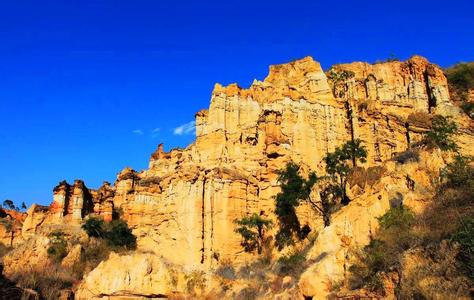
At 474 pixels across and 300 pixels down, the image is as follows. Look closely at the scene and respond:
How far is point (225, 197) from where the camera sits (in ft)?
137

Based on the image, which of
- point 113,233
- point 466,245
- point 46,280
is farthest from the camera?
point 113,233

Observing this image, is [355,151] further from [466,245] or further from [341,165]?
[466,245]

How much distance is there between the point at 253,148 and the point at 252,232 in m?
7.90

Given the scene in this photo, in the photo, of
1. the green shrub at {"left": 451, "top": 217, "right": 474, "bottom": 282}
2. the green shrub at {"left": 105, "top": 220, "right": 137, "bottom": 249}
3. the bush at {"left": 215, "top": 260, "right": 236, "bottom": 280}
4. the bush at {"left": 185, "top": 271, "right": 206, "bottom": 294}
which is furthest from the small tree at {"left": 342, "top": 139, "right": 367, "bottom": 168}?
the green shrub at {"left": 451, "top": 217, "right": 474, "bottom": 282}

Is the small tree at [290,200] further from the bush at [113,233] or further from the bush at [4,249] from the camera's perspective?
the bush at [4,249]

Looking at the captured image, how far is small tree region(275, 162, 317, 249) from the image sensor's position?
1503 inches

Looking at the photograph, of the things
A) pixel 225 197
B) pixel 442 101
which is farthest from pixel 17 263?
pixel 442 101

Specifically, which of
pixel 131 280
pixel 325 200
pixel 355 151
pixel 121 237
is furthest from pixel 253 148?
pixel 131 280

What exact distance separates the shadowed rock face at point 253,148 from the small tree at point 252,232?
0.71 m

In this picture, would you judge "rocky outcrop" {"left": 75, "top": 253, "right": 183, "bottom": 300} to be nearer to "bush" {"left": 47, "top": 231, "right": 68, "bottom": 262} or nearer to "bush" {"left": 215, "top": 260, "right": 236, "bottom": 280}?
"bush" {"left": 215, "top": 260, "right": 236, "bottom": 280}

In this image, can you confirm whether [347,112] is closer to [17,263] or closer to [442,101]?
[442,101]

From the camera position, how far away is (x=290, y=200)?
125 feet

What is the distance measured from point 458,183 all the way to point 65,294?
25296 millimetres

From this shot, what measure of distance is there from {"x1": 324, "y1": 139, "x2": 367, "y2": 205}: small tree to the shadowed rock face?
2.54m
